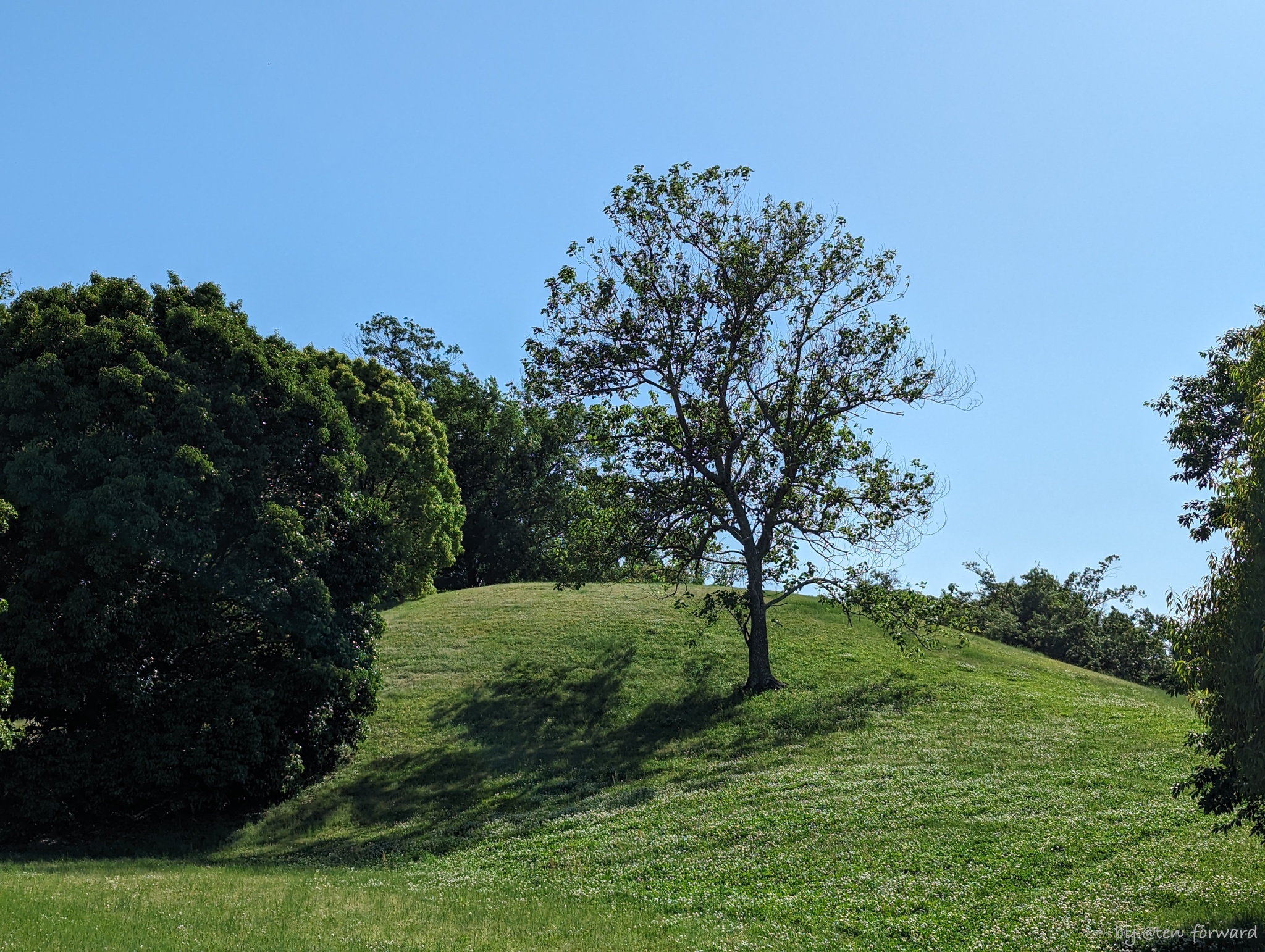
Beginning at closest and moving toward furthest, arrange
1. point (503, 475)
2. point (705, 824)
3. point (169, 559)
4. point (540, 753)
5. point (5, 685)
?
1. point (5, 685)
2. point (705, 824)
3. point (169, 559)
4. point (540, 753)
5. point (503, 475)

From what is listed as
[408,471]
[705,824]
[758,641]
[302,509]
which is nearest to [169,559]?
[302,509]

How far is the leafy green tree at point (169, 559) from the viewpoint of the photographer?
21469 millimetres

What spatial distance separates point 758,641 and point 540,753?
27.5 ft

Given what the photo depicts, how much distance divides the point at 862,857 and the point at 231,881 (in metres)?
11.1

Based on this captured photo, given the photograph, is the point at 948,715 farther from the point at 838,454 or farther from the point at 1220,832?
the point at 1220,832

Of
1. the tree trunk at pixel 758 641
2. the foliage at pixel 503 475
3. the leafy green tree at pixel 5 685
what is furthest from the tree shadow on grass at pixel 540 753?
the foliage at pixel 503 475

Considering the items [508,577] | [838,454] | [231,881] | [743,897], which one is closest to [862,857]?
[743,897]

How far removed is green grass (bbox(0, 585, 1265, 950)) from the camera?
41.0 ft

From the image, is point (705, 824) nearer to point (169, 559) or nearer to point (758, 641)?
point (758, 641)

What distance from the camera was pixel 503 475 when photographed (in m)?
62.7

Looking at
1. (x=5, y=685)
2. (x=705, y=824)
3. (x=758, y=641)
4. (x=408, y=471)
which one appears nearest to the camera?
(x=5, y=685)

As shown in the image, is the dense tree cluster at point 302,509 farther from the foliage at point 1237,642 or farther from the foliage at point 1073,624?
the foliage at point 1073,624

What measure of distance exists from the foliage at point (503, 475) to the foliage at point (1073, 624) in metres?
26.9

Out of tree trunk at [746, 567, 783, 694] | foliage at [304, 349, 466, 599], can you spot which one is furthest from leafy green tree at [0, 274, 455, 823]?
foliage at [304, 349, 466, 599]
